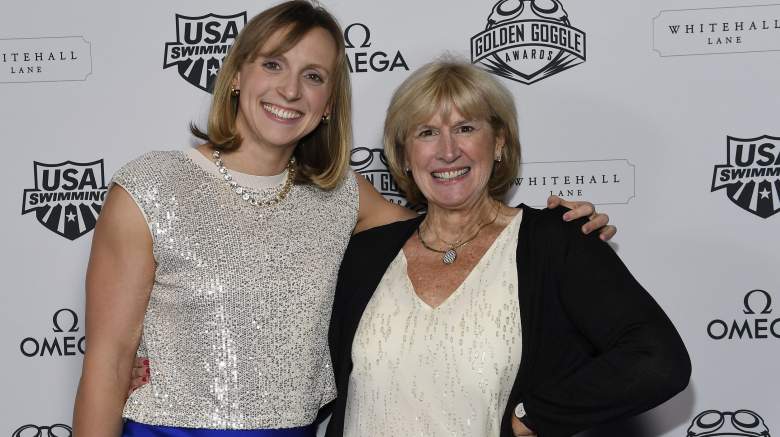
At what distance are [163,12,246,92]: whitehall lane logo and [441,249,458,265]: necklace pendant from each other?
2.30ft

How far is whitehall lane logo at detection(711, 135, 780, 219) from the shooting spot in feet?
6.05

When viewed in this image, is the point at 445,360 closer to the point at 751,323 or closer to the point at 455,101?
the point at 455,101

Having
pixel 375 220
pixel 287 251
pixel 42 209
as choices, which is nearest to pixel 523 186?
pixel 375 220

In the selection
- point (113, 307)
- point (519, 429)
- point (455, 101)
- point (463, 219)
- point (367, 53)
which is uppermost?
point (367, 53)

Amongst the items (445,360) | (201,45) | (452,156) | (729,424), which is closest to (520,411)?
(445,360)

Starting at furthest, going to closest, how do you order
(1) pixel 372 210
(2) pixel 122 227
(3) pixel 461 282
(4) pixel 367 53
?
(4) pixel 367 53 < (1) pixel 372 210 < (3) pixel 461 282 < (2) pixel 122 227

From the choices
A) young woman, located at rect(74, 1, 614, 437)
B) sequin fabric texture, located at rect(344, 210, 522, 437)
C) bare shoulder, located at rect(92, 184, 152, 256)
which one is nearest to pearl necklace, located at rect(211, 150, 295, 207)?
young woman, located at rect(74, 1, 614, 437)

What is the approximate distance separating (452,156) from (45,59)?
1.01 m

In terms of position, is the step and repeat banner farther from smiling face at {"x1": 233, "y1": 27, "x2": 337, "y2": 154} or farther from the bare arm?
the bare arm

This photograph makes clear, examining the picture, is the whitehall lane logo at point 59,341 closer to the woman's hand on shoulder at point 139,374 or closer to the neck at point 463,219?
the woman's hand on shoulder at point 139,374

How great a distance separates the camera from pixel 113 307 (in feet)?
4.76

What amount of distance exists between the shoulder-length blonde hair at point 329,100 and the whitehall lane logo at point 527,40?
0.37 metres

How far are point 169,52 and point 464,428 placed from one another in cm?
107

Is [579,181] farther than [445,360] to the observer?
Yes
